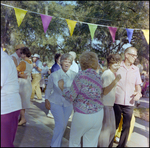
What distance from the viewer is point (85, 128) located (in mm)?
2541

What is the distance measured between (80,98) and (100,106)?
28cm

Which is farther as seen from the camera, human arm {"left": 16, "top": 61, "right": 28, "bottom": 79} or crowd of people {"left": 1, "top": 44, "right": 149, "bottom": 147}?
human arm {"left": 16, "top": 61, "right": 28, "bottom": 79}

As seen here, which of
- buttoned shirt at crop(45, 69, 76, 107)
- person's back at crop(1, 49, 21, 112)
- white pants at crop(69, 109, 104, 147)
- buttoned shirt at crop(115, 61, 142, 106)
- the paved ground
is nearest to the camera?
person's back at crop(1, 49, 21, 112)

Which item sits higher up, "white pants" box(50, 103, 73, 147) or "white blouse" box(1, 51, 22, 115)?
"white blouse" box(1, 51, 22, 115)

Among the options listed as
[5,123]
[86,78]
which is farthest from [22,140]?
[86,78]

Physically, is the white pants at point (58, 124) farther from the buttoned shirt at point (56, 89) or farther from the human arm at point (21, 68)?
the human arm at point (21, 68)

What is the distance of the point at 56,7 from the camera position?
22.7 meters

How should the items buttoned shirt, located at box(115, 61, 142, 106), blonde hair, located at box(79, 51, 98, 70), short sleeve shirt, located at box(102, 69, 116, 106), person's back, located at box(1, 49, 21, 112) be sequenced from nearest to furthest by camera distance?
person's back, located at box(1, 49, 21, 112) → blonde hair, located at box(79, 51, 98, 70) → short sleeve shirt, located at box(102, 69, 116, 106) → buttoned shirt, located at box(115, 61, 142, 106)

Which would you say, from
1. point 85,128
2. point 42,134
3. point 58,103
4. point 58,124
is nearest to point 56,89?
point 58,103

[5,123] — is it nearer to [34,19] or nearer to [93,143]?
[93,143]

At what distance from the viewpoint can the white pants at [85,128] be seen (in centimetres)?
253

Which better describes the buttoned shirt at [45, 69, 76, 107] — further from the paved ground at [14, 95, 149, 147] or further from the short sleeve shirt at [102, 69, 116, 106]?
the paved ground at [14, 95, 149, 147]

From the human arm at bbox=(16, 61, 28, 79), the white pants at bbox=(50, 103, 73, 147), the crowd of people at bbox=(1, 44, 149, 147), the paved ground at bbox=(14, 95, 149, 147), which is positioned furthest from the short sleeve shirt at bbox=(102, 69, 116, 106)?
the human arm at bbox=(16, 61, 28, 79)

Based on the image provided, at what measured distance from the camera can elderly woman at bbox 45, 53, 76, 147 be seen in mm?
3205
